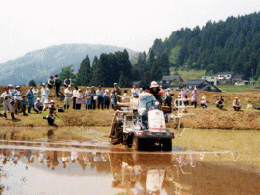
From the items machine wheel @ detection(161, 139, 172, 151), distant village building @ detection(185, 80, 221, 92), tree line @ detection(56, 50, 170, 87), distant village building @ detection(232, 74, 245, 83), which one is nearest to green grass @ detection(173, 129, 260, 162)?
machine wheel @ detection(161, 139, 172, 151)

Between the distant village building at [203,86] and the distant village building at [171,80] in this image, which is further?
the distant village building at [171,80]

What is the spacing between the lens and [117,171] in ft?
35.9

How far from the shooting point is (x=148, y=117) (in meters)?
14.8

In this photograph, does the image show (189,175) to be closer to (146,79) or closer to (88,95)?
(88,95)

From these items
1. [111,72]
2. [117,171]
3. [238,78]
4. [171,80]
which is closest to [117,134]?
[117,171]

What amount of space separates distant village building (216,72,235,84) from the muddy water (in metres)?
174

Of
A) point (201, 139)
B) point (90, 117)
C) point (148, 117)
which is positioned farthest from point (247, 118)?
point (148, 117)

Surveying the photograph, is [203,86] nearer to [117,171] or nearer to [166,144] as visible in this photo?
[166,144]

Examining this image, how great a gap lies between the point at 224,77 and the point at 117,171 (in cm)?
18364

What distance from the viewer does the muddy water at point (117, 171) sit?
8.77 metres

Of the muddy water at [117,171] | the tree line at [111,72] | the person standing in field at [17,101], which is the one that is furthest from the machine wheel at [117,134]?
the tree line at [111,72]

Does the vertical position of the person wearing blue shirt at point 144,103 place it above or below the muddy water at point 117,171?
above

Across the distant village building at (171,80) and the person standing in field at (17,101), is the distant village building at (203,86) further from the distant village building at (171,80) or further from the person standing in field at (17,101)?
the person standing in field at (17,101)

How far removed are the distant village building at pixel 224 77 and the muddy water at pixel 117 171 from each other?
6852 inches
